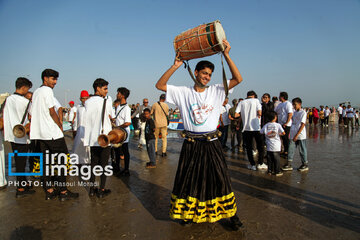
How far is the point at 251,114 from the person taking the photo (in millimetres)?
6078

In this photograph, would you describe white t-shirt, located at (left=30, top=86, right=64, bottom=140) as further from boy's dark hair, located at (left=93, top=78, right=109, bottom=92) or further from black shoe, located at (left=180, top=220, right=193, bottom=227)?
black shoe, located at (left=180, top=220, right=193, bottom=227)

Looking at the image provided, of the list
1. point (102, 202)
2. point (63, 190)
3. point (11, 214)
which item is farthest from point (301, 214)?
point (11, 214)

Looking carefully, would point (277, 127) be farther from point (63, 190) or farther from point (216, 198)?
point (63, 190)

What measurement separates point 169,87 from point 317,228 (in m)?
2.66

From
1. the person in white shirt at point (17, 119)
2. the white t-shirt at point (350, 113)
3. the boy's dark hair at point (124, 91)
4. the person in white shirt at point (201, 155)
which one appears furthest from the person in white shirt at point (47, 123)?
the white t-shirt at point (350, 113)

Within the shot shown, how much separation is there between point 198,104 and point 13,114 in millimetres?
3659

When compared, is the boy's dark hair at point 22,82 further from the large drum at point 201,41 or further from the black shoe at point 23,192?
the large drum at point 201,41

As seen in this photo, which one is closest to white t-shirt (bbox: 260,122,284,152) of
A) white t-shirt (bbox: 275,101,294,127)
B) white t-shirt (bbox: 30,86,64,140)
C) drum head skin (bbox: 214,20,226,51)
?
white t-shirt (bbox: 275,101,294,127)

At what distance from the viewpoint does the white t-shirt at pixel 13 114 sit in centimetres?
423

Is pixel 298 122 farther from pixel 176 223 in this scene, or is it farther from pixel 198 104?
pixel 176 223

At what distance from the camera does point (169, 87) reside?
9.82 feet

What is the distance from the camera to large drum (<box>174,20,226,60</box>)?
257cm

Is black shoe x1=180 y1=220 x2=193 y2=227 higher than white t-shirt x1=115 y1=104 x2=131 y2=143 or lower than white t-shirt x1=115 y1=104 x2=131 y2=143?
lower

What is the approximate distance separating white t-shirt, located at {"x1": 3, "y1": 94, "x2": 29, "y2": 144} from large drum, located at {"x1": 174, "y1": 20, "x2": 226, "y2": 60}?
3360mm
